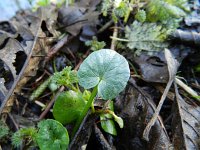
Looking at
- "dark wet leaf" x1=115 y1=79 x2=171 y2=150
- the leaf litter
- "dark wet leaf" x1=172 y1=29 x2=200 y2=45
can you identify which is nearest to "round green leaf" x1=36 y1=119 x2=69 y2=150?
the leaf litter

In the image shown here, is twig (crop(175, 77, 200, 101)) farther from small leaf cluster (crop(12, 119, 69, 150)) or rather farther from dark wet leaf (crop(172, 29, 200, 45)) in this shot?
small leaf cluster (crop(12, 119, 69, 150))

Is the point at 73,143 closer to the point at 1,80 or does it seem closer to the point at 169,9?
the point at 1,80

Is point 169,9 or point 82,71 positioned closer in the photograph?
point 82,71

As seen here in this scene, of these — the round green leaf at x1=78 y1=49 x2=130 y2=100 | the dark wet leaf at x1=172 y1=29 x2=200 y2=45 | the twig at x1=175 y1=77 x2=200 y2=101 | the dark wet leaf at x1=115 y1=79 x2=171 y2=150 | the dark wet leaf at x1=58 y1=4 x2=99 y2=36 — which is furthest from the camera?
the dark wet leaf at x1=58 y1=4 x2=99 y2=36

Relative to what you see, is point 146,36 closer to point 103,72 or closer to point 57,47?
point 57,47

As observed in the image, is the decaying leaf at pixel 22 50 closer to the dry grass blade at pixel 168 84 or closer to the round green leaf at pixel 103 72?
the round green leaf at pixel 103 72

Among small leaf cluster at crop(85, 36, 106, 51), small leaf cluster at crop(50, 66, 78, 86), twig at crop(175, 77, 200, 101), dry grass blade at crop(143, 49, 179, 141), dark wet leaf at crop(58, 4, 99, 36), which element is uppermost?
dark wet leaf at crop(58, 4, 99, 36)

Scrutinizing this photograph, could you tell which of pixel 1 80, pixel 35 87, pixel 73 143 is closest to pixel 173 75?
pixel 73 143
